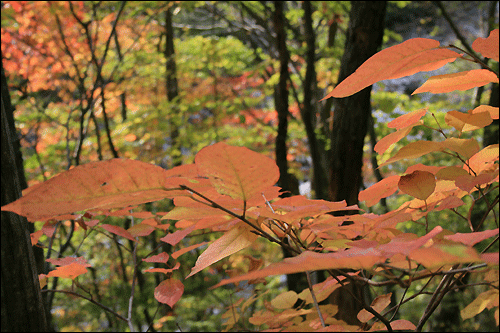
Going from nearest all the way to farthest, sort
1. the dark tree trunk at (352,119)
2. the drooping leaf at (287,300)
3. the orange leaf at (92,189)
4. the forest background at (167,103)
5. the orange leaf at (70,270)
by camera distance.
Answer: the orange leaf at (92,189)
the orange leaf at (70,270)
the drooping leaf at (287,300)
the dark tree trunk at (352,119)
the forest background at (167,103)

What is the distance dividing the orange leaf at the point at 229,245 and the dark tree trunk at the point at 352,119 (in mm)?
1189

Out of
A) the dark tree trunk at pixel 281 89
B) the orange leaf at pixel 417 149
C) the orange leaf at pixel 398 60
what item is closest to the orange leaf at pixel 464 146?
the orange leaf at pixel 417 149

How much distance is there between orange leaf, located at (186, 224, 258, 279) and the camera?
0.41 m

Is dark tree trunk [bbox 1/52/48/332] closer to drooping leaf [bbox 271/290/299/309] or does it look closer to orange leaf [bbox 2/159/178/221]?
orange leaf [bbox 2/159/178/221]

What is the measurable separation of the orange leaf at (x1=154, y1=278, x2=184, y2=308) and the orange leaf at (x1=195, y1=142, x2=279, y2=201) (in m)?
0.43

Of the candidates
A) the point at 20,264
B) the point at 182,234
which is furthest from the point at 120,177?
the point at 20,264

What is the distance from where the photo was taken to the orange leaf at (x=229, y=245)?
412 mm

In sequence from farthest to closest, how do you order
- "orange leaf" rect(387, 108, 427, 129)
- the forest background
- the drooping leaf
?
the forest background
the drooping leaf
"orange leaf" rect(387, 108, 427, 129)

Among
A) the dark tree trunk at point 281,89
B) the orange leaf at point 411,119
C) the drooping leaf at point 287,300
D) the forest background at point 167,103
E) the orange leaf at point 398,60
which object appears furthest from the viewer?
the forest background at point 167,103

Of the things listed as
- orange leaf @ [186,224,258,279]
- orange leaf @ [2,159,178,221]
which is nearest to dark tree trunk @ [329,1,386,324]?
orange leaf @ [186,224,258,279]

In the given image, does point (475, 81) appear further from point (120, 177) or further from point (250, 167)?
point (120, 177)

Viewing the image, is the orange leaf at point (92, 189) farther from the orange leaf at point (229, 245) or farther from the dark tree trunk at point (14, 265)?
the dark tree trunk at point (14, 265)

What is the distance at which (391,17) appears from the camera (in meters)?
11.8

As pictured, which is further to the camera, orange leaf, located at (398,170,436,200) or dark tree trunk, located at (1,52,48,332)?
dark tree trunk, located at (1,52,48,332)
